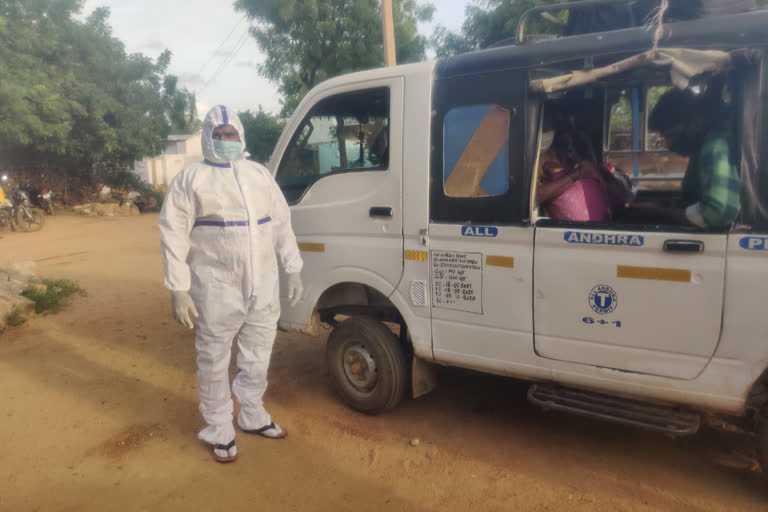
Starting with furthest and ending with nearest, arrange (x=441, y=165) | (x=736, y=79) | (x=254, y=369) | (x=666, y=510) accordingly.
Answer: (x=254, y=369), (x=441, y=165), (x=666, y=510), (x=736, y=79)

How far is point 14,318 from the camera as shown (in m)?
6.55

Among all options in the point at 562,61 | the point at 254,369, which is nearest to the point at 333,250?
the point at 254,369

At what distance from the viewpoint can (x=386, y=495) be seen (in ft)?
10.5

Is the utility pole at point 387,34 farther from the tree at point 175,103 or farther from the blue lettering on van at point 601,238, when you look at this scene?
the tree at point 175,103

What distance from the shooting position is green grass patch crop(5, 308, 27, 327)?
6.50 m

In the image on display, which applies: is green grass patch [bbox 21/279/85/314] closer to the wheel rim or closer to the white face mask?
the wheel rim


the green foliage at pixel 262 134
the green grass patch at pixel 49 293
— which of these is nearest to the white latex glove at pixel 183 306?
the green grass patch at pixel 49 293

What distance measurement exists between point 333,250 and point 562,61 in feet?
6.08

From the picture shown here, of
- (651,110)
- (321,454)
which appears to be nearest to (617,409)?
(321,454)

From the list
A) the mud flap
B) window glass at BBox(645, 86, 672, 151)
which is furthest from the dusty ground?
window glass at BBox(645, 86, 672, 151)

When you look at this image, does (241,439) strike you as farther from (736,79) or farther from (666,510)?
(736,79)

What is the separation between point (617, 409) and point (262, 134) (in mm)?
21836

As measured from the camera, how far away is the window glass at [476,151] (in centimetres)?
326

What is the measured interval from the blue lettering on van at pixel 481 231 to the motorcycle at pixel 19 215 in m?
16.3
